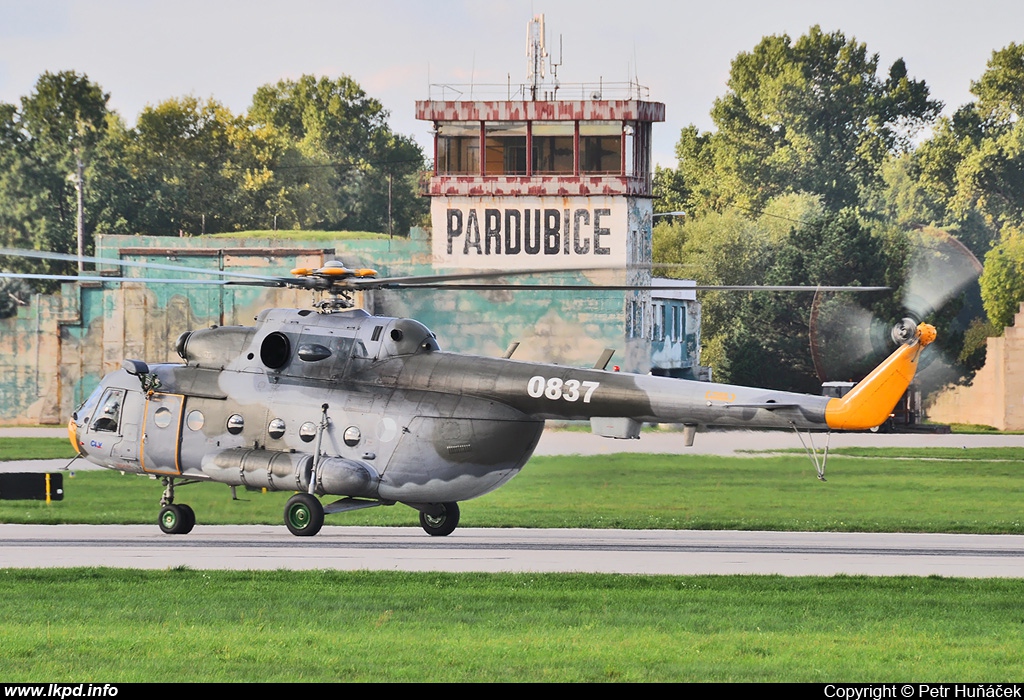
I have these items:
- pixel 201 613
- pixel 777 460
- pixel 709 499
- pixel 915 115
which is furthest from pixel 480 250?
pixel 915 115

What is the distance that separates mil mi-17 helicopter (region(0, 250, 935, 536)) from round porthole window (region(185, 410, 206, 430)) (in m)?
0.03

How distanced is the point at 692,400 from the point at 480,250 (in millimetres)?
45190

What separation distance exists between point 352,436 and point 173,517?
15.5ft

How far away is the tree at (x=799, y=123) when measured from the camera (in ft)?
445

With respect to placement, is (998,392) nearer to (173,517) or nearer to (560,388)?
(560,388)

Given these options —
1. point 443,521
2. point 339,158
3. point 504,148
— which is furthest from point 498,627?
point 339,158

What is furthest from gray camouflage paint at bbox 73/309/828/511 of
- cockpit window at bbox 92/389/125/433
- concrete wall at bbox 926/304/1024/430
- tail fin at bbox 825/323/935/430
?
concrete wall at bbox 926/304/1024/430

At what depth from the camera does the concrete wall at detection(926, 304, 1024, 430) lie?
3073 inches

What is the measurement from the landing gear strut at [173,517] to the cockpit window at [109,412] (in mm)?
1523

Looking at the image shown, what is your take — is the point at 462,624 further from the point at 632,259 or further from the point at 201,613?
the point at 632,259

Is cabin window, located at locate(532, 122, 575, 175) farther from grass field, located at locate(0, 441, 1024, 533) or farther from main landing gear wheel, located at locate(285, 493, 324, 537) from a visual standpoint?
main landing gear wheel, located at locate(285, 493, 324, 537)

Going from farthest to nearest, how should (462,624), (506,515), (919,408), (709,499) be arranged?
(919,408), (709,499), (506,515), (462,624)

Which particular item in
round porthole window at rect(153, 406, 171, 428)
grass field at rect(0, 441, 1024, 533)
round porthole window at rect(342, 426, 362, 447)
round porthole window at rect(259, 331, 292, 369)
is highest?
round porthole window at rect(259, 331, 292, 369)

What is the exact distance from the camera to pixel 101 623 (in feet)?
68.1
